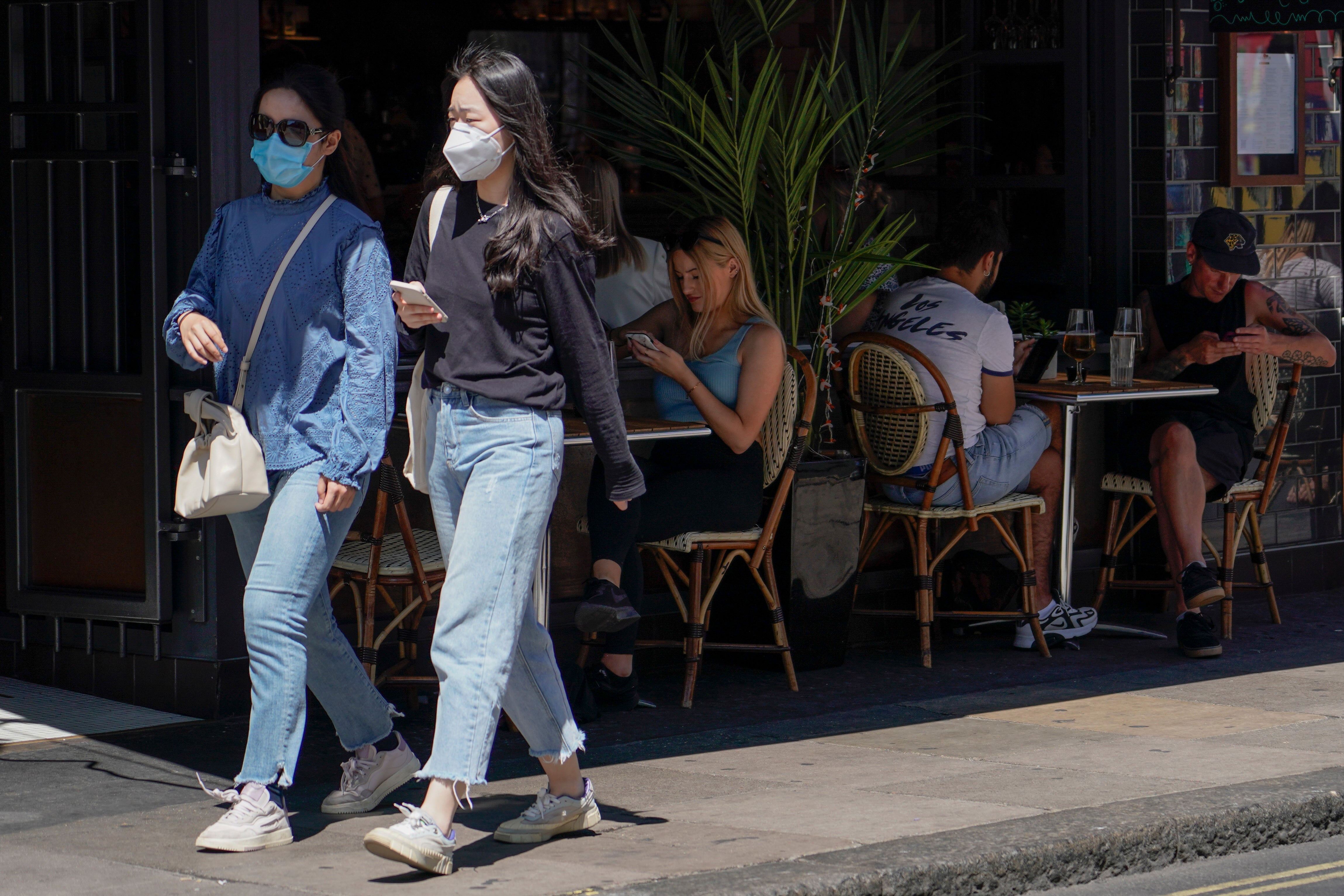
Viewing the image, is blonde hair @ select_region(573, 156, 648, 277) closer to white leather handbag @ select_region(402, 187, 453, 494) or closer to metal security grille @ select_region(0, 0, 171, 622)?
metal security grille @ select_region(0, 0, 171, 622)

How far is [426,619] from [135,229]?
5.04 feet

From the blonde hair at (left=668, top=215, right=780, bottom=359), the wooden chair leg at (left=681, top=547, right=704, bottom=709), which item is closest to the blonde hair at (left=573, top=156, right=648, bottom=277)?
the blonde hair at (left=668, top=215, right=780, bottom=359)

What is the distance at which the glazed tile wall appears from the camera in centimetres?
797

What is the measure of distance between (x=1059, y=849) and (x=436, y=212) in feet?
6.59

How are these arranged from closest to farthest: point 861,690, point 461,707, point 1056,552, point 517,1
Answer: point 461,707 < point 861,690 < point 1056,552 < point 517,1

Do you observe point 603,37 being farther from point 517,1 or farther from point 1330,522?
point 1330,522

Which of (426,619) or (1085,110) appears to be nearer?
(426,619)

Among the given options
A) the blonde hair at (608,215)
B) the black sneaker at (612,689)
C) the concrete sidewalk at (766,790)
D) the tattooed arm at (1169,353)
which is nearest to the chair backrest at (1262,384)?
the tattooed arm at (1169,353)

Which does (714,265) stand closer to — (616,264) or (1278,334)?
(616,264)

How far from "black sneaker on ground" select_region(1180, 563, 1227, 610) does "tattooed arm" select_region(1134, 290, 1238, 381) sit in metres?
0.78

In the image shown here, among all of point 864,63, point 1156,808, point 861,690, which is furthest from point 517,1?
point 1156,808

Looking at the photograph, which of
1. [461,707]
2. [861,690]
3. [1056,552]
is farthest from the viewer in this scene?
[1056,552]

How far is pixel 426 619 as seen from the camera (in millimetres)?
6395

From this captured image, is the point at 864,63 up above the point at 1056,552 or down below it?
above
